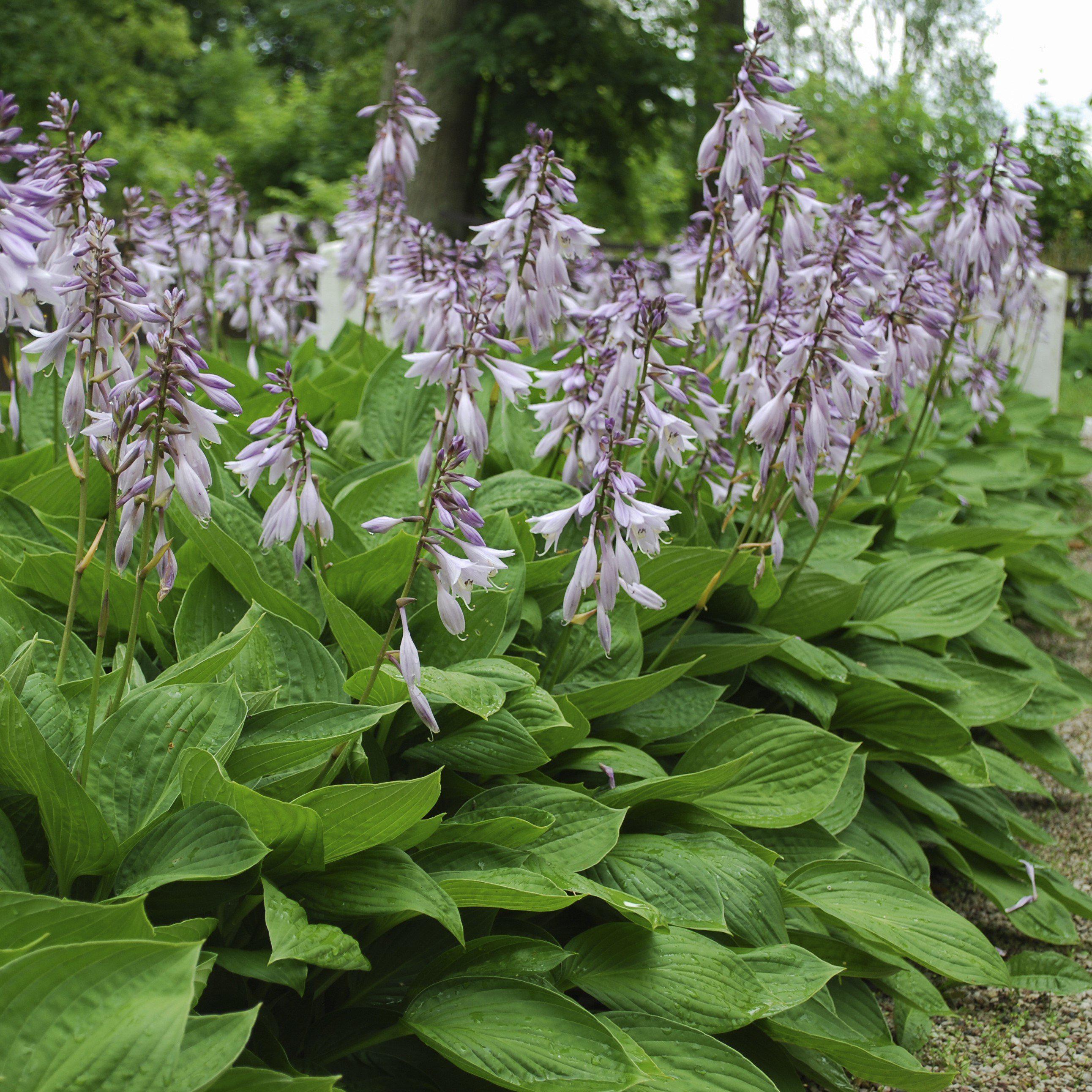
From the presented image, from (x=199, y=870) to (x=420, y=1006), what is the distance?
20.2 inches

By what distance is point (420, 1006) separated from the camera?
1974 mm

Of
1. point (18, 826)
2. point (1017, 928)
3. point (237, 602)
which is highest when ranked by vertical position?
point (237, 602)

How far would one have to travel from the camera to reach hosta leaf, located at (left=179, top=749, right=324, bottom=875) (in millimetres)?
1804

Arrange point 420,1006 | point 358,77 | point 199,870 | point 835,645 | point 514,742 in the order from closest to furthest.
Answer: point 199,870 → point 420,1006 → point 514,742 → point 835,645 → point 358,77

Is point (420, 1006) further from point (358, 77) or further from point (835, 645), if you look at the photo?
point (358, 77)

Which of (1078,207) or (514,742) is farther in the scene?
(1078,207)

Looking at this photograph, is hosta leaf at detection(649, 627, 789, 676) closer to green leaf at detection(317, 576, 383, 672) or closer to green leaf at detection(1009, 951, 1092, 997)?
green leaf at detection(317, 576, 383, 672)

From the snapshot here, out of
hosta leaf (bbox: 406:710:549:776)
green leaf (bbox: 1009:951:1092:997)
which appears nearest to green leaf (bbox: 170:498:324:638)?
hosta leaf (bbox: 406:710:549:776)

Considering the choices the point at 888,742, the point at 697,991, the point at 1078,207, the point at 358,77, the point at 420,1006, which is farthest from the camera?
the point at 358,77

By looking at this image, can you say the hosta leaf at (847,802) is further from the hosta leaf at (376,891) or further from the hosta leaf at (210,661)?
the hosta leaf at (210,661)

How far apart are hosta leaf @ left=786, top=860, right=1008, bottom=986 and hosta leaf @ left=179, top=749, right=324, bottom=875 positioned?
1230mm

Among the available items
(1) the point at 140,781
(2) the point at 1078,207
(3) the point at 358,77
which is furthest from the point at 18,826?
→ (3) the point at 358,77

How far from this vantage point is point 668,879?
2.36m

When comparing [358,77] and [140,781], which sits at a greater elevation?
[358,77]
